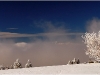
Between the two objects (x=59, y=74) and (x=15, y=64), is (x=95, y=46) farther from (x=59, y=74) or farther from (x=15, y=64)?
(x=15, y=64)

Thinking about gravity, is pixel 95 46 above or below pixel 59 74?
above

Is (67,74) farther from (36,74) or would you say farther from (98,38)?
(98,38)

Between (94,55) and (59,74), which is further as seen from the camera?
(94,55)

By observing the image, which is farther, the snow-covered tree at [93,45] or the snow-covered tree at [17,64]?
the snow-covered tree at [17,64]

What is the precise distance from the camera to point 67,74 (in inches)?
1110

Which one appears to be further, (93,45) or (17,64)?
(17,64)

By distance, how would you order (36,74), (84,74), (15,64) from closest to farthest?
1. (84,74)
2. (36,74)
3. (15,64)

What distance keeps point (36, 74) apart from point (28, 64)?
5045 cm

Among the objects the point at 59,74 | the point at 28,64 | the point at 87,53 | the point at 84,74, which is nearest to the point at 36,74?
the point at 59,74

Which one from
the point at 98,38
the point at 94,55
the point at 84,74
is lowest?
the point at 84,74

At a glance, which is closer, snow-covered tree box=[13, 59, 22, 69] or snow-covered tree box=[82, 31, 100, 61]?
snow-covered tree box=[82, 31, 100, 61]

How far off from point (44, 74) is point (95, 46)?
17.0 metres

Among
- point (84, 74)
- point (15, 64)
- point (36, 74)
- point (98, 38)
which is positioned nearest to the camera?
point (84, 74)

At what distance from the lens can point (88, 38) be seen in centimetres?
4294
